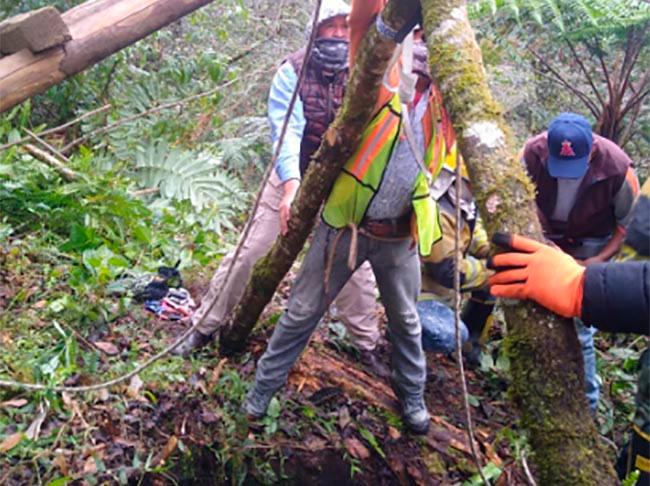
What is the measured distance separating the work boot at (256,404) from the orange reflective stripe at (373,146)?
1.31m

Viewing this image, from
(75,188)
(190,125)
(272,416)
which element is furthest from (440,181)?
(190,125)

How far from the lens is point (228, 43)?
26.8ft

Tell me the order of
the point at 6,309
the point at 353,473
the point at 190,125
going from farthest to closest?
Answer: 1. the point at 190,125
2. the point at 6,309
3. the point at 353,473

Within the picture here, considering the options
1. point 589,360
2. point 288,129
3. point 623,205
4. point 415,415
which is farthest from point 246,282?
point 623,205

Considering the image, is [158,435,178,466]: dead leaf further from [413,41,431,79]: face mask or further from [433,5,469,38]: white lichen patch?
[433,5,469,38]: white lichen patch

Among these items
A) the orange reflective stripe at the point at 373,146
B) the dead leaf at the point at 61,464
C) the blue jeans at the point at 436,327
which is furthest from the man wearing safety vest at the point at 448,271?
the dead leaf at the point at 61,464

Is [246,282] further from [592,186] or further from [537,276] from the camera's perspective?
[537,276]

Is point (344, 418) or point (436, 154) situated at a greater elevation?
point (436, 154)

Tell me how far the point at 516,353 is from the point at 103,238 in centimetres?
370

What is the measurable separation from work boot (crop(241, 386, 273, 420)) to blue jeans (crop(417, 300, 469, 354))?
103 centimetres

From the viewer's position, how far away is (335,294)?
10.2 feet

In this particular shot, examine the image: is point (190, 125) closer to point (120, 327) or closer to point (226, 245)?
point (226, 245)

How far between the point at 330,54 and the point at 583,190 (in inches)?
63.0

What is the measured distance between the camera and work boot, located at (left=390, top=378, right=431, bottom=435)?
3.49 metres
